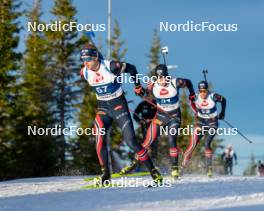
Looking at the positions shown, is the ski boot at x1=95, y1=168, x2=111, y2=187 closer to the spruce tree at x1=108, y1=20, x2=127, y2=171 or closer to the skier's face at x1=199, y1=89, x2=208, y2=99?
the skier's face at x1=199, y1=89, x2=208, y2=99

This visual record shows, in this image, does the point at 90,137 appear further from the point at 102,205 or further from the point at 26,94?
the point at 102,205

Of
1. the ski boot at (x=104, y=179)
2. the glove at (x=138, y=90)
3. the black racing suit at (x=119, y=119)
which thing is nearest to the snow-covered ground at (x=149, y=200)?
the black racing suit at (x=119, y=119)

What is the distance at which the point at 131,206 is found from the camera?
692 centimetres

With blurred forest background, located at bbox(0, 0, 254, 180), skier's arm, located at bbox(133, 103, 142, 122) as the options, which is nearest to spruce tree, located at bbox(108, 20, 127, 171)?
blurred forest background, located at bbox(0, 0, 254, 180)

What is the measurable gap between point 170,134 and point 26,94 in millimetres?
26630

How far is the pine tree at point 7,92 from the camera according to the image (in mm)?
32406

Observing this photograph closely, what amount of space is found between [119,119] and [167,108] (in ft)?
9.80

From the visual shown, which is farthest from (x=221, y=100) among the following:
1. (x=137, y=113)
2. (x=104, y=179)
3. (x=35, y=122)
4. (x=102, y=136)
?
(x=35, y=122)

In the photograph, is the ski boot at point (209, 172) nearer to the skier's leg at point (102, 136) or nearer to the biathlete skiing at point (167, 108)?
the biathlete skiing at point (167, 108)

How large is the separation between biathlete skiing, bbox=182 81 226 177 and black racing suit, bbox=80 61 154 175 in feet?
18.0

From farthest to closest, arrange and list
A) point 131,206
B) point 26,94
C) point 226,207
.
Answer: point 26,94, point 131,206, point 226,207

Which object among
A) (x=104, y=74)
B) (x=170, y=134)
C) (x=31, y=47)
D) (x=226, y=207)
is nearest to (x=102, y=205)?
(x=226, y=207)

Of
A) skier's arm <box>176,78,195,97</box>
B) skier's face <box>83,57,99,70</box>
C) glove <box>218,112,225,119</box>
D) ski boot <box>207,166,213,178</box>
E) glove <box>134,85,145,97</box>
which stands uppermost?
skier's face <box>83,57,99,70</box>

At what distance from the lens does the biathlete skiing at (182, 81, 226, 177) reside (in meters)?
15.3
